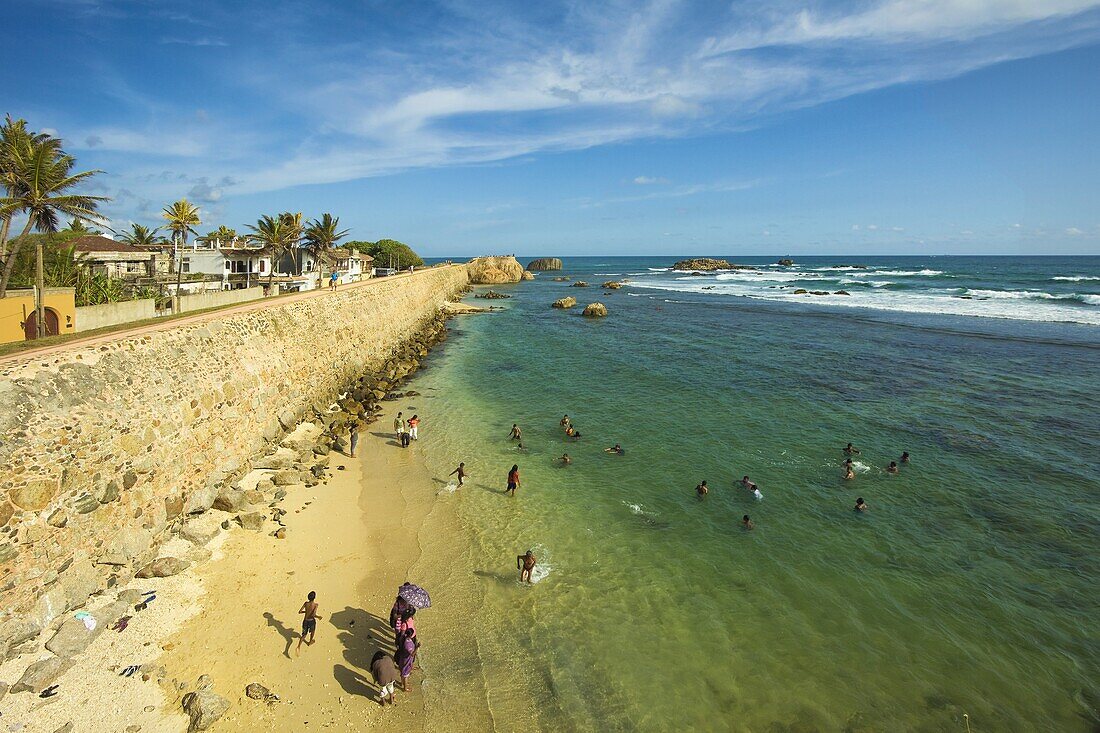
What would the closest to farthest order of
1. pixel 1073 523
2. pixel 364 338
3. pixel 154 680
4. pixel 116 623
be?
1. pixel 154 680
2. pixel 116 623
3. pixel 1073 523
4. pixel 364 338

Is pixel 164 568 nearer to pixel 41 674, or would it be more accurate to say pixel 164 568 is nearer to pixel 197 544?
pixel 197 544

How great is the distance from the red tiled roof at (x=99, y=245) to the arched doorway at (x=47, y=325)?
20.7m

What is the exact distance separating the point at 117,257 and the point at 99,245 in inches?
83.2

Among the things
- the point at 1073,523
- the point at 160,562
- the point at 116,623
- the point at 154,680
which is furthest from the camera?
the point at 1073,523

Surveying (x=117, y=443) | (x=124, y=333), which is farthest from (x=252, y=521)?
(x=124, y=333)

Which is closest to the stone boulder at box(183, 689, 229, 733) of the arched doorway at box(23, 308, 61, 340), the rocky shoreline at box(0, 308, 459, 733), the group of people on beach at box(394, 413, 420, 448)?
the rocky shoreline at box(0, 308, 459, 733)

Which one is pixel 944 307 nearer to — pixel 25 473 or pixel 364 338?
pixel 364 338

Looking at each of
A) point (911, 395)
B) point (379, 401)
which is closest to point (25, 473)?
point (379, 401)

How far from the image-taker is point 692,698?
955 centimetres

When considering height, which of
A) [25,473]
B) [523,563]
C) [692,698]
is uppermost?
[25,473]

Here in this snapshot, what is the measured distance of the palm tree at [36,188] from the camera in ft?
66.1

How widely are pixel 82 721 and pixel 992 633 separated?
58.7 feet

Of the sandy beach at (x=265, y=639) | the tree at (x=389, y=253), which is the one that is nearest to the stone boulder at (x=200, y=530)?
the sandy beach at (x=265, y=639)

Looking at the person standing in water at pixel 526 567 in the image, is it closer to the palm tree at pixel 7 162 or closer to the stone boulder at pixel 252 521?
the stone boulder at pixel 252 521
